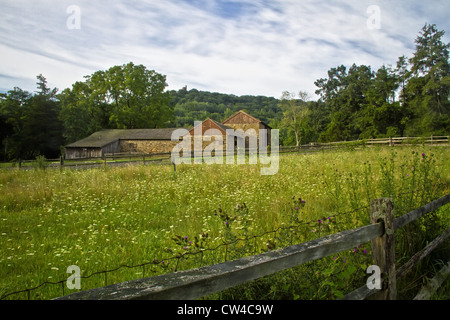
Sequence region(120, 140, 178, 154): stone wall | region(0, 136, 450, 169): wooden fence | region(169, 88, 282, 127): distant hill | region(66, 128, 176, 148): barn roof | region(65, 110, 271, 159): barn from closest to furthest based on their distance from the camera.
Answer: region(0, 136, 450, 169): wooden fence < region(65, 110, 271, 159): barn < region(66, 128, 176, 148): barn roof < region(120, 140, 178, 154): stone wall < region(169, 88, 282, 127): distant hill

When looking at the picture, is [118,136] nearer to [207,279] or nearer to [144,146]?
[144,146]

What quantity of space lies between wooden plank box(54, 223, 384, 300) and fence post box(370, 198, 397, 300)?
701 millimetres

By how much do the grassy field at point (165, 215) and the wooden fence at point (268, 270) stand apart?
16.0 inches

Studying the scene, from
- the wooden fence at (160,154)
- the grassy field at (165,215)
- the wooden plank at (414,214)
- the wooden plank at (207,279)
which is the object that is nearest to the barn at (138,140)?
the wooden fence at (160,154)

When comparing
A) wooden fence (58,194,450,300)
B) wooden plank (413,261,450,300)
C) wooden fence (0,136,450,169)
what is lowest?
wooden plank (413,261,450,300)

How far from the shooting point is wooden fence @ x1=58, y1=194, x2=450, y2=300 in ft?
4.67

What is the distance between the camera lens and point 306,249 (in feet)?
6.63

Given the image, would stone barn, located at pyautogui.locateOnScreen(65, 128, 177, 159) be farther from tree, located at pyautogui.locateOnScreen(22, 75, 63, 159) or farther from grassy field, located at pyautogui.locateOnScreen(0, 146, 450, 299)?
grassy field, located at pyautogui.locateOnScreen(0, 146, 450, 299)

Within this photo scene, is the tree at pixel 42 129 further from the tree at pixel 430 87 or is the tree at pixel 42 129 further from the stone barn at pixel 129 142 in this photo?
the tree at pixel 430 87

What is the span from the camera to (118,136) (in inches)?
1757

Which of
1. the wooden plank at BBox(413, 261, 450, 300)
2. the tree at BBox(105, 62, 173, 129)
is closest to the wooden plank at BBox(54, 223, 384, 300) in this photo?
the wooden plank at BBox(413, 261, 450, 300)

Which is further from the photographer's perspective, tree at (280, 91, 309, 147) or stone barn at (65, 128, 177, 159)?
tree at (280, 91, 309, 147)

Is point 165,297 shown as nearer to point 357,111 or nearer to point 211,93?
point 357,111
